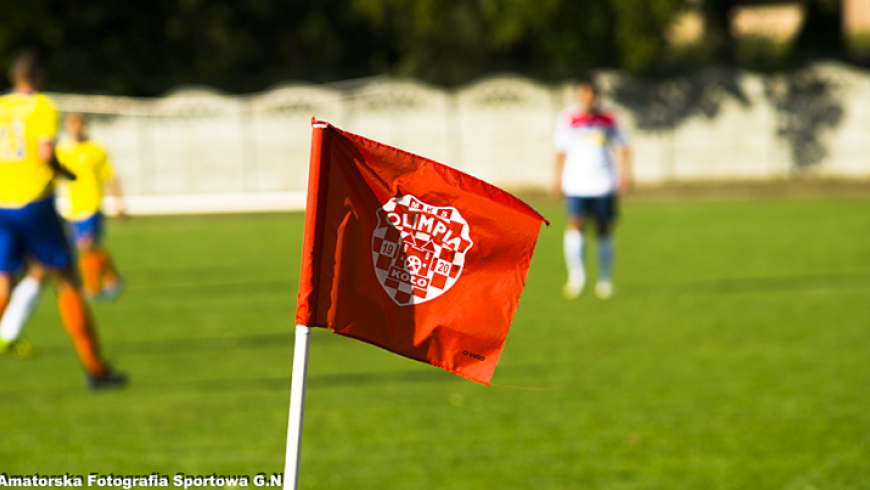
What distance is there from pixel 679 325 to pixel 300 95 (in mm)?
19979

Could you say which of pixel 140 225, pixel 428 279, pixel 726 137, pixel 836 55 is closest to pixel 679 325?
pixel 428 279

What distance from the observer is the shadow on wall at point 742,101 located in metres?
26.2

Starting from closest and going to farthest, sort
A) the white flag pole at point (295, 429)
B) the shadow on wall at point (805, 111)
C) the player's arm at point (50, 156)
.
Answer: the white flag pole at point (295, 429)
the player's arm at point (50, 156)
the shadow on wall at point (805, 111)

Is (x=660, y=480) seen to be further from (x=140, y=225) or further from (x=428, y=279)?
(x=140, y=225)

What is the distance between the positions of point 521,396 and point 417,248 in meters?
3.59

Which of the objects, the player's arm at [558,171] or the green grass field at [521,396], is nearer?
the green grass field at [521,396]

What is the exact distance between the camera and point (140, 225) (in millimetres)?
22062

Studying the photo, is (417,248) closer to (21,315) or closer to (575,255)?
(21,315)

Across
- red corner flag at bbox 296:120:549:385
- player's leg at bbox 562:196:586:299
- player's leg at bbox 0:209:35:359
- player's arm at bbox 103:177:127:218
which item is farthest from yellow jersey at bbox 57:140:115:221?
Answer: red corner flag at bbox 296:120:549:385

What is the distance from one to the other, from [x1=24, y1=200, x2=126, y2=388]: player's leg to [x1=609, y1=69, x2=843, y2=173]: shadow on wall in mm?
21952

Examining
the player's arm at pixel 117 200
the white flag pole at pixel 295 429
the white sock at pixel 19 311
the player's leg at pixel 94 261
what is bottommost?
the player's leg at pixel 94 261

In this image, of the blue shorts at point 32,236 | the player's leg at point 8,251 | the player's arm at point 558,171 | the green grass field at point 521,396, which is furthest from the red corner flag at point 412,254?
the player's arm at point 558,171

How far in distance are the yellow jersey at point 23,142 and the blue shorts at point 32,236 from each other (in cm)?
7

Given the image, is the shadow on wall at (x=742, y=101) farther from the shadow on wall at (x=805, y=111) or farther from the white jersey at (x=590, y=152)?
the white jersey at (x=590, y=152)
